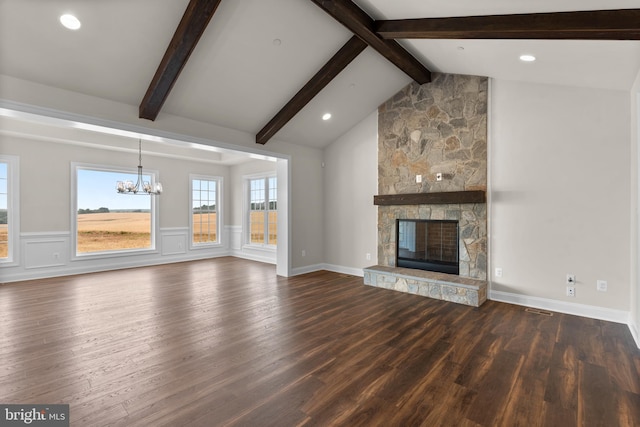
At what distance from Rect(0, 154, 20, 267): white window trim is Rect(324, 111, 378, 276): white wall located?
230 inches

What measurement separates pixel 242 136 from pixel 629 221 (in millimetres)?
5371

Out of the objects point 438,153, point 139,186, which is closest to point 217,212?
point 139,186

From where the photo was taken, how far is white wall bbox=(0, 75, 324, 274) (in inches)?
130

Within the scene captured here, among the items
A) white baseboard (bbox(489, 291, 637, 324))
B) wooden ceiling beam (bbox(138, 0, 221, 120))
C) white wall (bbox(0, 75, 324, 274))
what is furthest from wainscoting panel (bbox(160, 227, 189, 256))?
white baseboard (bbox(489, 291, 637, 324))

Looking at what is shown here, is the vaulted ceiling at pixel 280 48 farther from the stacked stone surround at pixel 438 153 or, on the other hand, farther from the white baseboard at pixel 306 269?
the white baseboard at pixel 306 269

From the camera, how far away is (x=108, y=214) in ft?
23.8

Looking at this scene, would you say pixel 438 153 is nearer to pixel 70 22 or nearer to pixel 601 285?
pixel 601 285

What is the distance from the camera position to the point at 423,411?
2.02m

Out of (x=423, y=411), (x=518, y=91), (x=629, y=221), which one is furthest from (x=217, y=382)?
(x=518, y=91)

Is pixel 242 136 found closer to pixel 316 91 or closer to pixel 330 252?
pixel 316 91

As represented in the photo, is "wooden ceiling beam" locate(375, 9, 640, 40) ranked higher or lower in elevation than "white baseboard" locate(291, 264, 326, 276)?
higher

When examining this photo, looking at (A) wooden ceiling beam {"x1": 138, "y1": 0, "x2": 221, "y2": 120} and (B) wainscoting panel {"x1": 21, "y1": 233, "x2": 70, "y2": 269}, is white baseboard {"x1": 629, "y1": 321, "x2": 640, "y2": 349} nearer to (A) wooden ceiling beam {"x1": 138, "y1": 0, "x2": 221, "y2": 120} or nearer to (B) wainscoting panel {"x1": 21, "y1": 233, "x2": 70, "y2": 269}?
(A) wooden ceiling beam {"x1": 138, "y1": 0, "x2": 221, "y2": 120}

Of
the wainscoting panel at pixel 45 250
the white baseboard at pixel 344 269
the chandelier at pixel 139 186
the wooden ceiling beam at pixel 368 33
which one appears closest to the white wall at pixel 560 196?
the wooden ceiling beam at pixel 368 33

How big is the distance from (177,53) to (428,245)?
450cm
